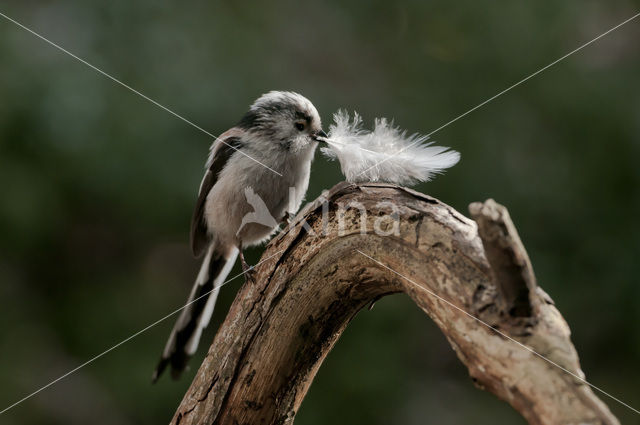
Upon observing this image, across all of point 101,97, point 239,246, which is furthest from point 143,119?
point 239,246

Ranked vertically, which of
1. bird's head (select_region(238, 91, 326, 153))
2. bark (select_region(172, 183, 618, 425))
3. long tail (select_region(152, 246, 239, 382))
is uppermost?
bird's head (select_region(238, 91, 326, 153))

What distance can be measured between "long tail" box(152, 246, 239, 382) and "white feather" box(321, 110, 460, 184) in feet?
3.10

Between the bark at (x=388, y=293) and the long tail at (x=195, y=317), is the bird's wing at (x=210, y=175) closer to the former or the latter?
the long tail at (x=195, y=317)

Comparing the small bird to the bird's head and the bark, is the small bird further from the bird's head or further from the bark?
the bark

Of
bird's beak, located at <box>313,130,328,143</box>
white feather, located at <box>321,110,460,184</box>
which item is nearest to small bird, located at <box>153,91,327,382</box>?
bird's beak, located at <box>313,130,328,143</box>

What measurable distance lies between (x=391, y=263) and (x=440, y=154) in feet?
1.57

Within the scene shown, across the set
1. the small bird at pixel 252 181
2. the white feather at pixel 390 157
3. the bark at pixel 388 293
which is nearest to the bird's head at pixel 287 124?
the small bird at pixel 252 181

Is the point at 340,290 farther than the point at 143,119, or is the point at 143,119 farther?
the point at 143,119

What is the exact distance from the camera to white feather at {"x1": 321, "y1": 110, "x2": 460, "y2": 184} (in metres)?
1.87

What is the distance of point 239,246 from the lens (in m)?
2.57

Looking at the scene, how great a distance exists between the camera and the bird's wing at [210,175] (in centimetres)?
259

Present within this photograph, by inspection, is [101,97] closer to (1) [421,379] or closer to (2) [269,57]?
(2) [269,57]

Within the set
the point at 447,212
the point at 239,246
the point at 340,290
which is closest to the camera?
the point at 447,212

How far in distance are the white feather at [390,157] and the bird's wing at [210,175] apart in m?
0.60
